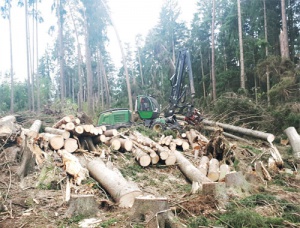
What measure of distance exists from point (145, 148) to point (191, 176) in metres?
1.79

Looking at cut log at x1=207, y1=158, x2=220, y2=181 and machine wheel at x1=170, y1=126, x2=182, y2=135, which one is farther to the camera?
machine wheel at x1=170, y1=126, x2=182, y2=135

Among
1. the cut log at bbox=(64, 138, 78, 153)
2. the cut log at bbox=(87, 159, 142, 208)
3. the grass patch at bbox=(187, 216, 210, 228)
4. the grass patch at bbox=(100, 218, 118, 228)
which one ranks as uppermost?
the cut log at bbox=(64, 138, 78, 153)

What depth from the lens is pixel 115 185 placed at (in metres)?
5.34

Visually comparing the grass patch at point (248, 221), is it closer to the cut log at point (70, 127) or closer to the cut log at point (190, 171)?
the cut log at point (190, 171)

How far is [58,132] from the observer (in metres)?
8.73

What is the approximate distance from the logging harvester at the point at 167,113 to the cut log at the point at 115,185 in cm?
538

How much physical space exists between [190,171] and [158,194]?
137 centimetres

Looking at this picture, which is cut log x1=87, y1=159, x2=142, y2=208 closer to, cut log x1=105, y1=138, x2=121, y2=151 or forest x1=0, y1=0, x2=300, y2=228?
forest x1=0, y1=0, x2=300, y2=228

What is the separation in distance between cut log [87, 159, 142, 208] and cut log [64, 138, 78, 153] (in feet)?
3.54

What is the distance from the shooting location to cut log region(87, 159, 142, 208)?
4.90m

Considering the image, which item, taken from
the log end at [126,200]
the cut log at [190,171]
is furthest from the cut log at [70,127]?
the log end at [126,200]

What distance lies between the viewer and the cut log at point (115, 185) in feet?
16.1

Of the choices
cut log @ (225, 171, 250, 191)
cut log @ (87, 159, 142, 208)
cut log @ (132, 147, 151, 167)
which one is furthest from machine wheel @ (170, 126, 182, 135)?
cut log @ (225, 171, 250, 191)

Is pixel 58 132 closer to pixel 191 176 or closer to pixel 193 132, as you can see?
pixel 191 176
